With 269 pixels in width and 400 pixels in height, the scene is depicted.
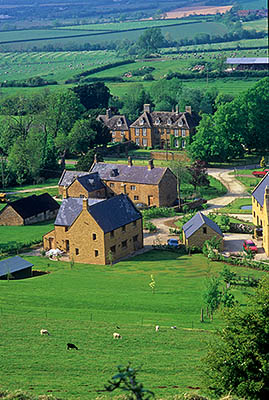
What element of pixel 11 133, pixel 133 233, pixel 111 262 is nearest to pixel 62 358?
pixel 111 262

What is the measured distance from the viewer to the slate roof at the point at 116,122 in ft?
408

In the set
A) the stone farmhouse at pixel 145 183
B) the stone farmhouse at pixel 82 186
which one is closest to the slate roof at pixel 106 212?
the stone farmhouse at pixel 82 186

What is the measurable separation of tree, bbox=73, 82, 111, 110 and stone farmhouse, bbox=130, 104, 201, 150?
23559 millimetres

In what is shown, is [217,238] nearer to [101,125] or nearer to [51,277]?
[51,277]

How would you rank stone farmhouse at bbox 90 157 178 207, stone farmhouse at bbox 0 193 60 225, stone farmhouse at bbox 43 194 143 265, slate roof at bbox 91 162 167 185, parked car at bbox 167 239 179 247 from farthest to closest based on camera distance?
1. slate roof at bbox 91 162 167 185
2. stone farmhouse at bbox 90 157 178 207
3. stone farmhouse at bbox 0 193 60 225
4. parked car at bbox 167 239 179 247
5. stone farmhouse at bbox 43 194 143 265

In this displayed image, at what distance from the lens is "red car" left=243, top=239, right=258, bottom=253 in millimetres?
61812

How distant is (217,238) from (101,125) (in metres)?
57.6

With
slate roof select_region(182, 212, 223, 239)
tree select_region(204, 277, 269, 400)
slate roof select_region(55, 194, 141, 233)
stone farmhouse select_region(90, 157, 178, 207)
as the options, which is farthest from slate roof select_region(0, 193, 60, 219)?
tree select_region(204, 277, 269, 400)

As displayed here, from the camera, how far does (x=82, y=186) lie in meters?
81.8

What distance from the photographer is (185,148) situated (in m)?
115

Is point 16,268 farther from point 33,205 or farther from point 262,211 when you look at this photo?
point 262,211

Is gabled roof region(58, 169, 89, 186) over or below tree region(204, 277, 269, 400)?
below

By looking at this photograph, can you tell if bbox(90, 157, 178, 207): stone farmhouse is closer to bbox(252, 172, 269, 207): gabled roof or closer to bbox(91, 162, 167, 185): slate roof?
bbox(91, 162, 167, 185): slate roof

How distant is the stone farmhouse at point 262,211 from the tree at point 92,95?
3068 inches
